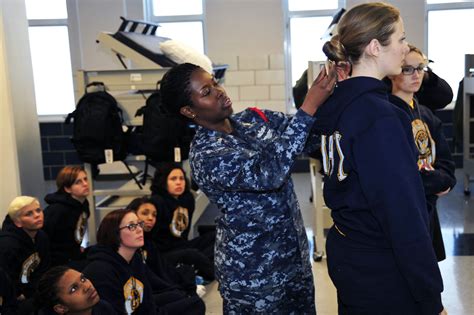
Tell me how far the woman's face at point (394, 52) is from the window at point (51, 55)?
6794mm

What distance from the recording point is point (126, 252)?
9.00 feet

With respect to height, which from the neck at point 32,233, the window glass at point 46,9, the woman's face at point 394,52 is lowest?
the neck at point 32,233

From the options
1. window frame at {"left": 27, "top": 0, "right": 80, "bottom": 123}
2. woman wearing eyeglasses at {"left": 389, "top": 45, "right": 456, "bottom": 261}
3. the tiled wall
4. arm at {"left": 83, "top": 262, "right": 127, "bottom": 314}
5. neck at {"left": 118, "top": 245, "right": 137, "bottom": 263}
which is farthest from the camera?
the tiled wall

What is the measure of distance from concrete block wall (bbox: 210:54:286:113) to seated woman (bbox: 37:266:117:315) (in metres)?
5.18

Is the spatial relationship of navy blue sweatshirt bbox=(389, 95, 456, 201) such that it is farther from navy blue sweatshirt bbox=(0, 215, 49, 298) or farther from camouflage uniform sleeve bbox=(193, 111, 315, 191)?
navy blue sweatshirt bbox=(0, 215, 49, 298)

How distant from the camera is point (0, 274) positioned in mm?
2617

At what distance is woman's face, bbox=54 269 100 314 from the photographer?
→ 222 centimetres

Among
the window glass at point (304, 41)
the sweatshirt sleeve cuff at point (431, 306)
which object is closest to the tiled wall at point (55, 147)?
the window glass at point (304, 41)

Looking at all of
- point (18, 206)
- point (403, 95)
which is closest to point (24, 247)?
point (18, 206)

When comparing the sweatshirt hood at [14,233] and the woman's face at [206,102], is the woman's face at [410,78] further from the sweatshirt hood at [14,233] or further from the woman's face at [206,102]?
the sweatshirt hood at [14,233]

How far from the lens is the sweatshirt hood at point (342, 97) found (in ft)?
4.48

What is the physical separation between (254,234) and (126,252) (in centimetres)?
123

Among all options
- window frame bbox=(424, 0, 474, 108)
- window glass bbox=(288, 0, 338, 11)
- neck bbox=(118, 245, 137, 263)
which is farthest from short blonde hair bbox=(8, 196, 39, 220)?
window frame bbox=(424, 0, 474, 108)

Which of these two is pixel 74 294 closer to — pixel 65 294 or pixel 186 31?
pixel 65 294
